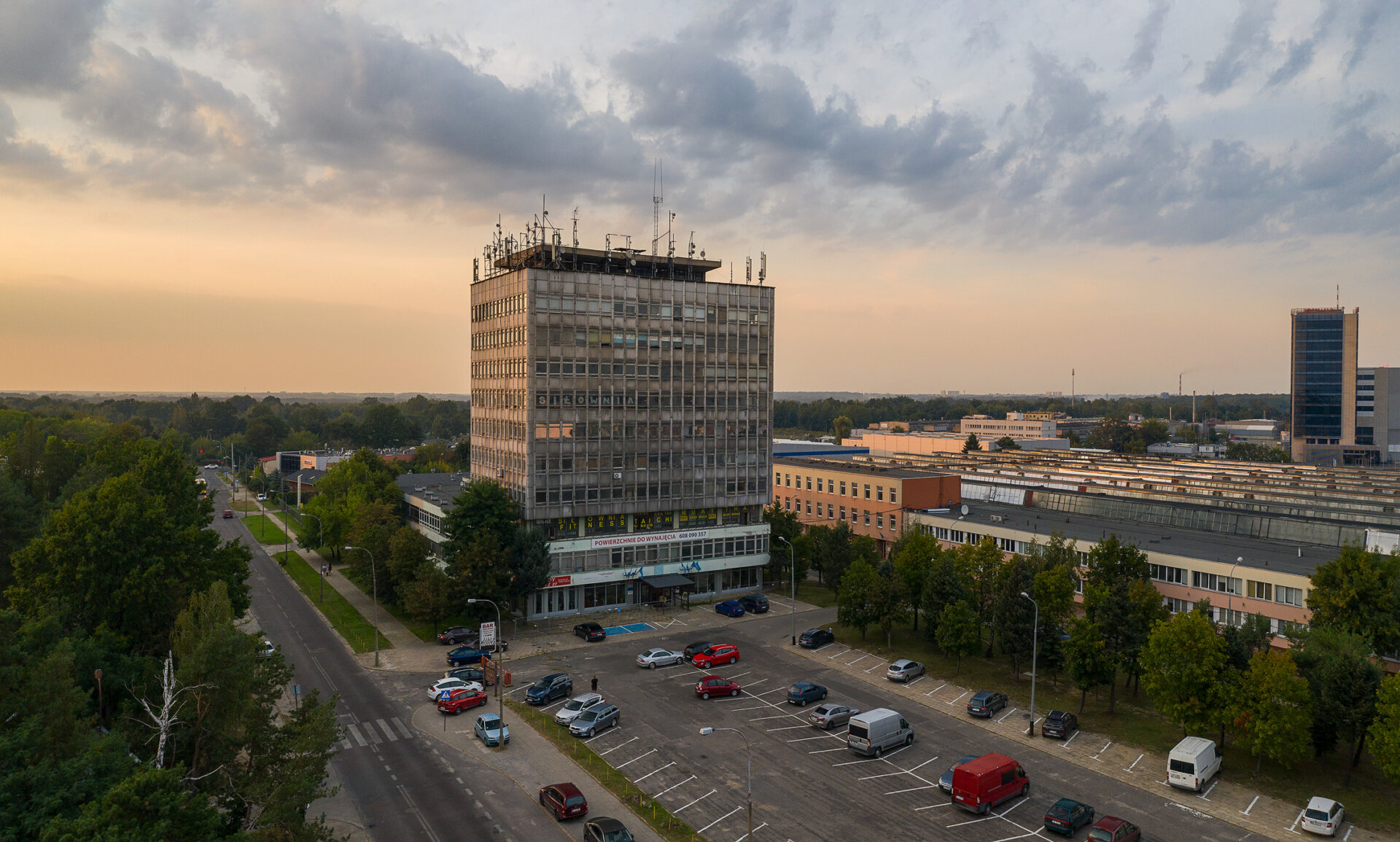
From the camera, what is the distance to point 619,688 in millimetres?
54906

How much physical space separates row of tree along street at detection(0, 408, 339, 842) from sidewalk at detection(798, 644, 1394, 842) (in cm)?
3729

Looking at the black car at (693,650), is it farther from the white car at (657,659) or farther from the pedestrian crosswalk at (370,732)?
the pedestrian crosswalk at (370,732)

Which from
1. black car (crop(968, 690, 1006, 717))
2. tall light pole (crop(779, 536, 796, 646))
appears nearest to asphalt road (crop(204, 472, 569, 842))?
black car (crop(968, 690, 1006, 717))

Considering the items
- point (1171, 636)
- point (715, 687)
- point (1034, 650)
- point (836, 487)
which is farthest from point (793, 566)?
point (1171, 636)

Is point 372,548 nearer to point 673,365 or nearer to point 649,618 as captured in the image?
point 649,618

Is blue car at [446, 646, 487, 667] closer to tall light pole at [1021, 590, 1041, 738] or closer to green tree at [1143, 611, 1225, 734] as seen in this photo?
tall light pole at [1021, 590, 1041, 738]

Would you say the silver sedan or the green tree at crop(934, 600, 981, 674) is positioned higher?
the green tree at crop(934, 600, 981, 674)

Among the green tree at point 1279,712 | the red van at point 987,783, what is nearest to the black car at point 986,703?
the red van at point 987,783

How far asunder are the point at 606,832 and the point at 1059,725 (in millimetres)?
28572

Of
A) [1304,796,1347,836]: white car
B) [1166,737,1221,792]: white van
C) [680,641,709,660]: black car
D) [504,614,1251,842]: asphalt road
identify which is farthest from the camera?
[680,641,709,660]: black car

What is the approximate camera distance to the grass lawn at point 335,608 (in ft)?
219

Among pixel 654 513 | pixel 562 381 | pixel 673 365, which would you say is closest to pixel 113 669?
pixel 562 381

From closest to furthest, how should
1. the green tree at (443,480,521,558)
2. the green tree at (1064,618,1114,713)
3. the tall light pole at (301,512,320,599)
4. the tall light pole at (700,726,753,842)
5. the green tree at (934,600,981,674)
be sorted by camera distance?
the tall light pole at (700,726,753,842) → the green tree at (1064,618,1114,713) → the green tree at (934,600,981,674) → the green tree at (443,480,521,558) → the tall light pole at (301,512,320,599)

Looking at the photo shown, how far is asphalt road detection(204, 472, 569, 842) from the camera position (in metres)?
36.1
